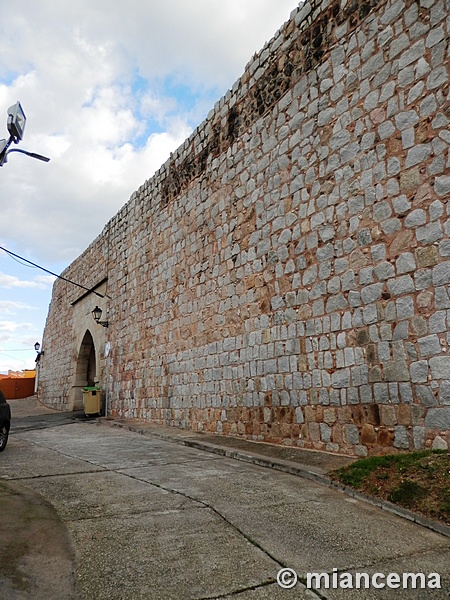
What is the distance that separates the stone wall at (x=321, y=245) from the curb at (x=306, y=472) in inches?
33.4

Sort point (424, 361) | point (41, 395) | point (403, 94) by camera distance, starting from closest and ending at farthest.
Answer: point (424, 361)
point (403, 94)
point (41, 395)

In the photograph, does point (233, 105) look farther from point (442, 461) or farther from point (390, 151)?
point (442, 461)

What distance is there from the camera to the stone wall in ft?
18.2

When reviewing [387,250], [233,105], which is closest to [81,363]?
[233,105]

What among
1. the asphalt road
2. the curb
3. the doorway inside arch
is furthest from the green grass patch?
the doorway inside arch

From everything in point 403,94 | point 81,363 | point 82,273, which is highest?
point 82,273

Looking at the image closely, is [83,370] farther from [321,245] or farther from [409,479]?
[409,479]

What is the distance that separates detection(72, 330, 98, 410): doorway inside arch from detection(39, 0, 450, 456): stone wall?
25.8 feet

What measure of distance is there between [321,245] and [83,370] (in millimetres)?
14183

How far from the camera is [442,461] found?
4680mm

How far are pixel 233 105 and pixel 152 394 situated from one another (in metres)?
6.68

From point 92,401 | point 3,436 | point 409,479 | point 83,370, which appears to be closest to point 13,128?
point 3,436

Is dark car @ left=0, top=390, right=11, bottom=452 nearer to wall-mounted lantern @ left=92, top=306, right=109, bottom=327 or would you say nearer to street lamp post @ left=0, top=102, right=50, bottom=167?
street lamp post @ left=0, top=102, right=50, bottom=167

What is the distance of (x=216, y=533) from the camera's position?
3477 mm
